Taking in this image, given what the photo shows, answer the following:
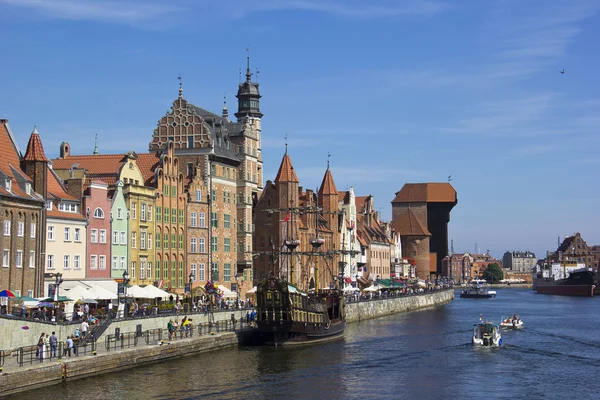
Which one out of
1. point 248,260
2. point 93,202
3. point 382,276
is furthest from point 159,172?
point 382,276

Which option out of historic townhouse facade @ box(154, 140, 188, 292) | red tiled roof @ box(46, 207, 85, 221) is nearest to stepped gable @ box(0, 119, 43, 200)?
red tiled roof @ box(46, 207, 85, 221)

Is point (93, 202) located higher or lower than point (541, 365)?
higher

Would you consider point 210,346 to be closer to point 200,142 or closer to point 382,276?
A: point 200,142

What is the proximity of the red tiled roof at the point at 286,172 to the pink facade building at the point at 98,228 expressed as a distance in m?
38.8

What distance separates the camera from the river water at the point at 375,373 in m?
50.1

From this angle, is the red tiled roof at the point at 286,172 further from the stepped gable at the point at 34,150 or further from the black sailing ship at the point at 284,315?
the stepped gable at the point at 34,150

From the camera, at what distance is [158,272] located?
290 feet

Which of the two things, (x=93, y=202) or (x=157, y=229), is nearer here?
(x=93, y=202)

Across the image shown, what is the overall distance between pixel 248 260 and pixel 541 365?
49.5 metres

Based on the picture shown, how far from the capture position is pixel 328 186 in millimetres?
135875

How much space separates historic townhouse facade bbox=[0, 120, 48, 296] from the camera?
6431 centimetres

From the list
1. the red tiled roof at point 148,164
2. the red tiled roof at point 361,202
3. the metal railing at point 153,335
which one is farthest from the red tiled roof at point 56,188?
the red tiled roof at point 361,202

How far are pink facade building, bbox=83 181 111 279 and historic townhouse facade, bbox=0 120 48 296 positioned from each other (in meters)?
7.98

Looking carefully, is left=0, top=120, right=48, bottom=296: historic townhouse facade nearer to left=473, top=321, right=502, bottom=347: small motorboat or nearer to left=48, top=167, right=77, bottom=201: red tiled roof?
left=48, top=167, right=77, bottom=201: red tiled roof
